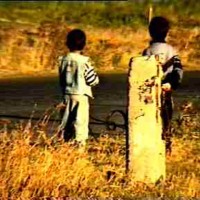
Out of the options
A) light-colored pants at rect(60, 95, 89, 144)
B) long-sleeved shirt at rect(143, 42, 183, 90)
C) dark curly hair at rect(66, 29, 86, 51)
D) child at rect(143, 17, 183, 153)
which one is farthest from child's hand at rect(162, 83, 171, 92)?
dark curly hair at rect(66, 29, 86, 51)

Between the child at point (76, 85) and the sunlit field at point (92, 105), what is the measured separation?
0.29 m

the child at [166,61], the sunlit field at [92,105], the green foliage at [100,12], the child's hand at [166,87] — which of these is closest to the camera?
the sunlit field at [92,105]

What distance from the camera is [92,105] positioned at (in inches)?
706

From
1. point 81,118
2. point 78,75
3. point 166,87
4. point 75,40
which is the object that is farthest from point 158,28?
point 81,118

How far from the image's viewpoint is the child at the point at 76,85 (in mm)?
9711

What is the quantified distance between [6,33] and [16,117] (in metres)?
15.4

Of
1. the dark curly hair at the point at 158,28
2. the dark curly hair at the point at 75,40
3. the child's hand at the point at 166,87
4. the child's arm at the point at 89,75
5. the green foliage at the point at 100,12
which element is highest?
the green foliage at the point at 100,12

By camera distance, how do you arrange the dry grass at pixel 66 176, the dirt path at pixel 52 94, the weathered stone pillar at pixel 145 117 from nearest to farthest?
the dry grass at pixel 66 176, the weathered stone pillar at pixel 145 117, the dirt path at pixel 52 94

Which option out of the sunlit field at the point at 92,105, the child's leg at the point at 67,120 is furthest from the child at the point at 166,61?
the child's leg at the point at 67,120

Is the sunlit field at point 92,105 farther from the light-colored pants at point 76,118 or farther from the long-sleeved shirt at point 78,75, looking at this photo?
the long-sleeved shirt at point 78,75

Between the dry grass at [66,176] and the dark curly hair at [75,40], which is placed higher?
the dark curly hair at [75,40]

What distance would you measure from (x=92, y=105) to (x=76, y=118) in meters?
8.06

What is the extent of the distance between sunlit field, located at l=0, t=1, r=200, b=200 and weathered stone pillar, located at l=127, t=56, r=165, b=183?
0.77 ft

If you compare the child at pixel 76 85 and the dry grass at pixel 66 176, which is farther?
the child at pixel 76 85
